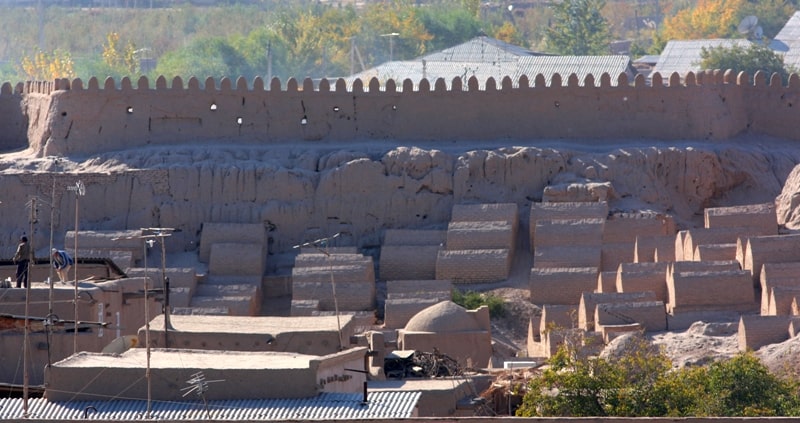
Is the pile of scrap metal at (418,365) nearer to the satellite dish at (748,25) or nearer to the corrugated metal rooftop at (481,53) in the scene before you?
the corrugated metal rooftop at (481,53)

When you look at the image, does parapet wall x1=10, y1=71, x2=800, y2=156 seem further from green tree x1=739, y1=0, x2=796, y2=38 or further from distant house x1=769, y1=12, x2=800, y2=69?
green tree x1=739, y1=0, x2=796, y2=38

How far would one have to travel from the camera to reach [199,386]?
2125 cm

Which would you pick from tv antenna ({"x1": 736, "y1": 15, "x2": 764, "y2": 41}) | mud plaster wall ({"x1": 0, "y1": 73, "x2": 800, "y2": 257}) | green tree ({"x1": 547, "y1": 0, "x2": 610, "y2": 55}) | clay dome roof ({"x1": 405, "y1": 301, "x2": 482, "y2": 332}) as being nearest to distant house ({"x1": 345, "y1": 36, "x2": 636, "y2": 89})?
green tree ({"x1": 547, "y1": 0, "x2": 610, "y2": 55})

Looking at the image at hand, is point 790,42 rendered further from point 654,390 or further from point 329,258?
point 654,390

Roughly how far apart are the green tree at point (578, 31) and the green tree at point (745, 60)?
10454mm

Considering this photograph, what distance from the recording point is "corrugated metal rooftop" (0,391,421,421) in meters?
21.2

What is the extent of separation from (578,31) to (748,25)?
6.03 metres

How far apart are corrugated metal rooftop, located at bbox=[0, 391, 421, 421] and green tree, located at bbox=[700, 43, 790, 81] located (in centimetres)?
4630

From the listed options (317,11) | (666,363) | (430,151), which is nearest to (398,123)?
(430,151)

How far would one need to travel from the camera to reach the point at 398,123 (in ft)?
130

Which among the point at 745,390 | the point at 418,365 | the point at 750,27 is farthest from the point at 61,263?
the point at 750,27

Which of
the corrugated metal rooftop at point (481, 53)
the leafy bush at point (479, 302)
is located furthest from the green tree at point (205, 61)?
the leafy bush at point (479, 302)

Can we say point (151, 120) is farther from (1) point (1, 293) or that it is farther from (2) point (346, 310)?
(1) point (1, 293)

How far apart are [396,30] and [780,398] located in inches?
2184
